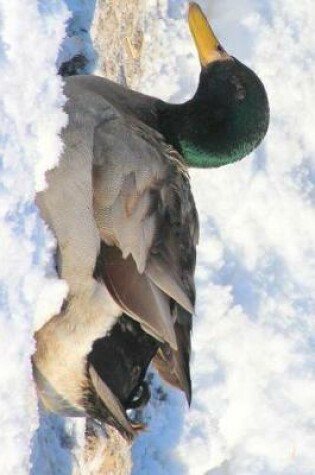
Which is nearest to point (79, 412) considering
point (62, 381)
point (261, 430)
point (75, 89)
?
point (62, 381)

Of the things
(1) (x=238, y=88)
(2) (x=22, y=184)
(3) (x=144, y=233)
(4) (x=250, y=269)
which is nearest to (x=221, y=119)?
(1) (x=238, y=88)

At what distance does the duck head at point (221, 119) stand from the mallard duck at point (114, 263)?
24 centimetres

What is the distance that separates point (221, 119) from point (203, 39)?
0.40 m

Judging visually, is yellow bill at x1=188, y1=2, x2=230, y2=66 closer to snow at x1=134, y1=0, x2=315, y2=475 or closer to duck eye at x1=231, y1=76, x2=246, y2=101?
duck eye at x1=231, y1=76, x2=246, y2=101

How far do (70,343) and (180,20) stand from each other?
2345mm

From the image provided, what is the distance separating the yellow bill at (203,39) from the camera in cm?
375

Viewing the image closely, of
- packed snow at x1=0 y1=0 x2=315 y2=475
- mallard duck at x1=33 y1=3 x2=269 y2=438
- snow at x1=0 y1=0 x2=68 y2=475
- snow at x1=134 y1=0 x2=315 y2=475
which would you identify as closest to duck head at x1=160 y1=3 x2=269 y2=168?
mallard duck at x1=33 y1=3 x2=269 y2=438

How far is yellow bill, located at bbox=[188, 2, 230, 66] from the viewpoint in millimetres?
3750

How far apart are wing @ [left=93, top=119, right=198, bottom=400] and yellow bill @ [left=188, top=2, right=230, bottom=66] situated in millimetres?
721

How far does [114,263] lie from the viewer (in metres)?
2.79

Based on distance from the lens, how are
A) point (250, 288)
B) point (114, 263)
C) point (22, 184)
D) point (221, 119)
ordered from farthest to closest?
point (250, 288), point (221, 119), point (114, 263), point (22, 184)

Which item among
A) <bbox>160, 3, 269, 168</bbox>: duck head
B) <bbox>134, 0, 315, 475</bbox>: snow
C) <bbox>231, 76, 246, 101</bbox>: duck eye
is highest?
<bbox>231, 76, 246, 101</bbox>: duck eye

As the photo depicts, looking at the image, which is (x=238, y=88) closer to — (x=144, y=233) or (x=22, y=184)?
(x=144, y=233)

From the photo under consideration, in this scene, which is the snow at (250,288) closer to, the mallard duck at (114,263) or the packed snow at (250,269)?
the packed snow at (250,269)
